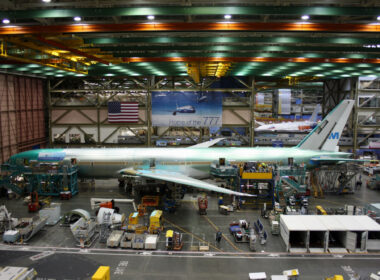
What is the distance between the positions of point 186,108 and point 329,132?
21.2 metres

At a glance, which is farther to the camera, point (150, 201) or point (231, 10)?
point (150, 201)

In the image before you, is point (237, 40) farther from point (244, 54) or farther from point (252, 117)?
point (252, 117)

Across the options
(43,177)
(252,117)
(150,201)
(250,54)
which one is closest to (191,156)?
(150,201)

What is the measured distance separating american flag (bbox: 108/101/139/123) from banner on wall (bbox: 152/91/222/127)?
293 cm

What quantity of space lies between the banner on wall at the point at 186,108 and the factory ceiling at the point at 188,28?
623 inches

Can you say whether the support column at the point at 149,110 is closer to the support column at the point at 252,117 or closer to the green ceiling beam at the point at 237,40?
the support column at the point at 252,117

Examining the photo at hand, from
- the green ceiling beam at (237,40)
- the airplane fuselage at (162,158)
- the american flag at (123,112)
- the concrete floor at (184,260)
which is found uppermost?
the green ceiling beam at (237,40)

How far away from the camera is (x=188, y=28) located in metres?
15.9

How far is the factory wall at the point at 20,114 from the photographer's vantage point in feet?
118

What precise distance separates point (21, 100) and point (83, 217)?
2668 centimetres

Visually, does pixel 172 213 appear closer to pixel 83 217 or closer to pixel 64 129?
pixel 83 217

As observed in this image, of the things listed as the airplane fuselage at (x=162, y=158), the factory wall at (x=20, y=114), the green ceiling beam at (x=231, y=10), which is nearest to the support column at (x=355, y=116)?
the airplane fuselage at (x=162, y=158)

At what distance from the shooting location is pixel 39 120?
1730 inches

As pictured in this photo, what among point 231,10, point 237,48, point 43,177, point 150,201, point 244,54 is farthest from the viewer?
point 43,177
